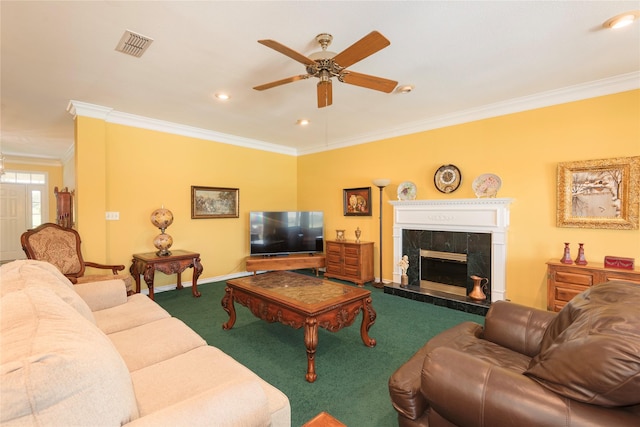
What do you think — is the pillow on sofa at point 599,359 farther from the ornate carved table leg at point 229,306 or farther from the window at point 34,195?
the window at point 34,195

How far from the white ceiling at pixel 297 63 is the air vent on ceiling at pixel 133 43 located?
0.05 m

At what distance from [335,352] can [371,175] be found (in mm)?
3293

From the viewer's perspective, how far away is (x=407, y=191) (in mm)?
4559

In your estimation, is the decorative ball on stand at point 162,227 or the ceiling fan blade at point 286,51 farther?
the decorative ball on stand at point 162,227

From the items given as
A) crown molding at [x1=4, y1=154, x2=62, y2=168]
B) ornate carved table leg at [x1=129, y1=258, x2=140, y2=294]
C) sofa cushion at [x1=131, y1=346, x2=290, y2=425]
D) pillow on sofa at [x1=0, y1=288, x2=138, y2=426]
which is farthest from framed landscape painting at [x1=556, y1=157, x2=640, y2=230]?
crown molding at [x1=4, y1=154, x2=62, y2=168]

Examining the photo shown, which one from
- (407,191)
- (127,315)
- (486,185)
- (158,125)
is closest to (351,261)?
(407,191)

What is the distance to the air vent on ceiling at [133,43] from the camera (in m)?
2.24

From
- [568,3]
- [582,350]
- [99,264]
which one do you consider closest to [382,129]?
[568,3]

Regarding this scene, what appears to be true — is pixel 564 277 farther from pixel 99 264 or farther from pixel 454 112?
pixel 99 264

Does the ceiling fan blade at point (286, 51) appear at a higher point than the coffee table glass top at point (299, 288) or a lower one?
higher

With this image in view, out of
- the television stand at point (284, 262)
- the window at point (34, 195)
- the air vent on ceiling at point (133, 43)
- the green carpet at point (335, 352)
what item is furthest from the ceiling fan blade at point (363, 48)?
the window at point (34, 195)

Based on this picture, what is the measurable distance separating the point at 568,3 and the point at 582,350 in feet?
7.28

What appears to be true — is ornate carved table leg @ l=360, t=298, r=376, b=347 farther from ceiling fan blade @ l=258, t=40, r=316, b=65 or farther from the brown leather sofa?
ceiling fan blade @ l=258, t=40, r=316, b=65

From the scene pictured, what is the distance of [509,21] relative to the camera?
2.09m
